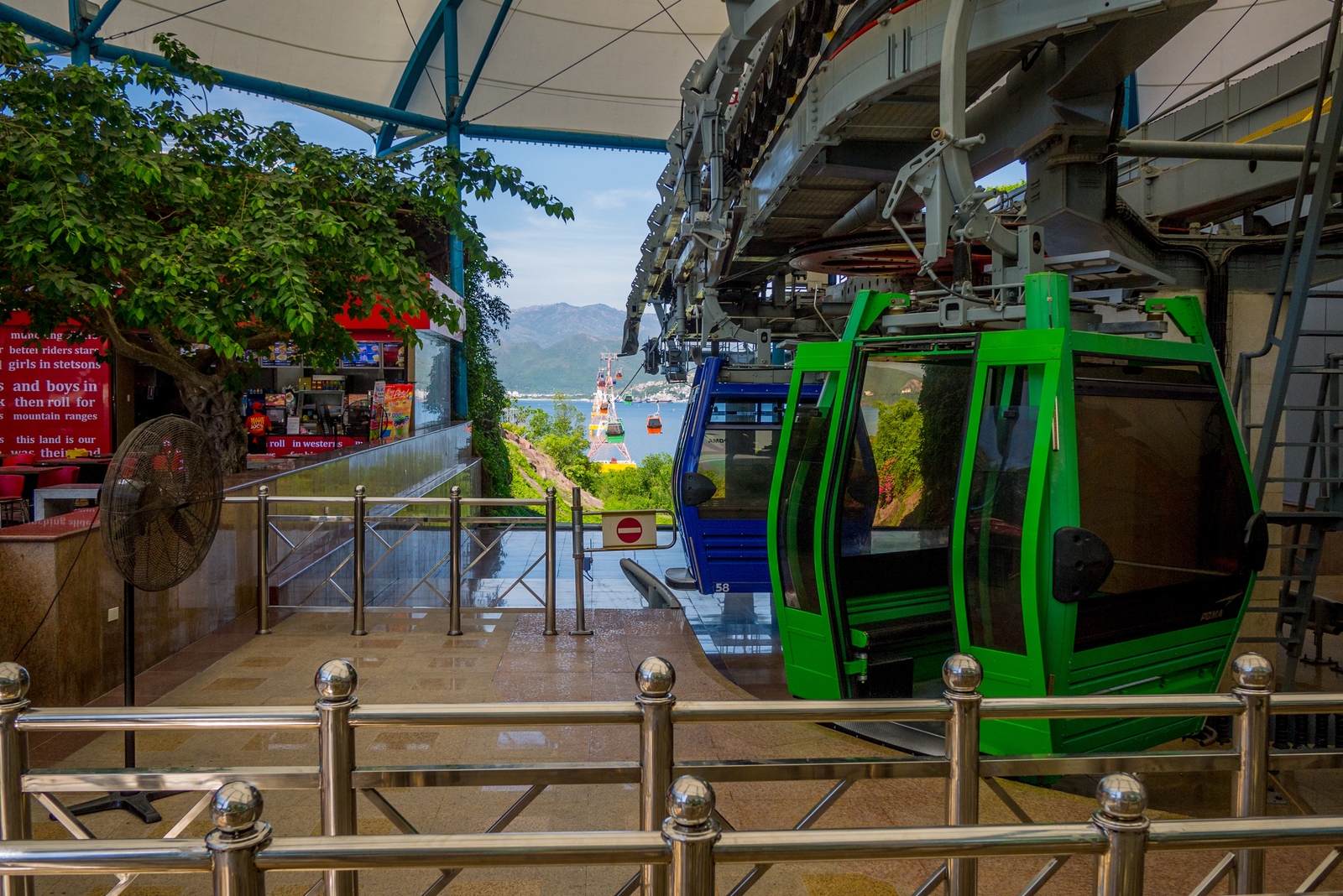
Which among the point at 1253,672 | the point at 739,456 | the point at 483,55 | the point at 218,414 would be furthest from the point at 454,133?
the point at 1253,672

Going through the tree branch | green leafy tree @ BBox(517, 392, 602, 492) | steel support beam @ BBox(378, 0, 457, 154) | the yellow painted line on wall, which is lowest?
green leafy tree @ BBox(517, 392, 602, 492)

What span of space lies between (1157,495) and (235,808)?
4306mm

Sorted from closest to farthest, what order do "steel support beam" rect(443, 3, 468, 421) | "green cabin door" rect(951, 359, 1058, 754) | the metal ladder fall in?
"green cabin door" rect(951, 359, 1058, 754)
the metal ladder
"steel support beam" rect(443, 3, 468, 421)

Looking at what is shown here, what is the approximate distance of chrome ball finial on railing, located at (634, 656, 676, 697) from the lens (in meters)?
2.51

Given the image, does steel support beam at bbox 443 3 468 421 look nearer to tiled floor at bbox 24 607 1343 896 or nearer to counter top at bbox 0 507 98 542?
tiled floor at bbox 24 607 1343 896

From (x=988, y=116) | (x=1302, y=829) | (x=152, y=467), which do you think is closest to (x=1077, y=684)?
(x=1302, y=829)

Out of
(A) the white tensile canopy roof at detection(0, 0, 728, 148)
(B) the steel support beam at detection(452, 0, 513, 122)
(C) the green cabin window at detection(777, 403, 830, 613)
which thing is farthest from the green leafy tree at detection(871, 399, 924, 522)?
(A) the white tensile canopy roof at detection(0, 0, 728, 148)

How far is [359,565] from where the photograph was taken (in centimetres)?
774

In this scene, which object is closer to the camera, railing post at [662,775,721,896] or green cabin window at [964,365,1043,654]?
railing post at [662,775,721,896]

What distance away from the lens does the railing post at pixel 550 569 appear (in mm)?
7660

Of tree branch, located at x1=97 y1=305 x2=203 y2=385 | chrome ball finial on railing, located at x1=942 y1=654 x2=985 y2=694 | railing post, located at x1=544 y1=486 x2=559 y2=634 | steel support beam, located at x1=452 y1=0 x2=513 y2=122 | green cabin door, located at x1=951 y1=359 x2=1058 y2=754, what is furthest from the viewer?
steel support beam, located at x1=452 y1=0 x2=513 y2=122

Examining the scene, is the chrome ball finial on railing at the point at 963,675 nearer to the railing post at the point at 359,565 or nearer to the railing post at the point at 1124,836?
the railing post at the point at 1124,836

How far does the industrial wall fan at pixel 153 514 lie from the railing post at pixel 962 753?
3.28m

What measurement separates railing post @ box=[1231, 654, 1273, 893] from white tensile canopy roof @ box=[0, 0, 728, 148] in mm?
25893
